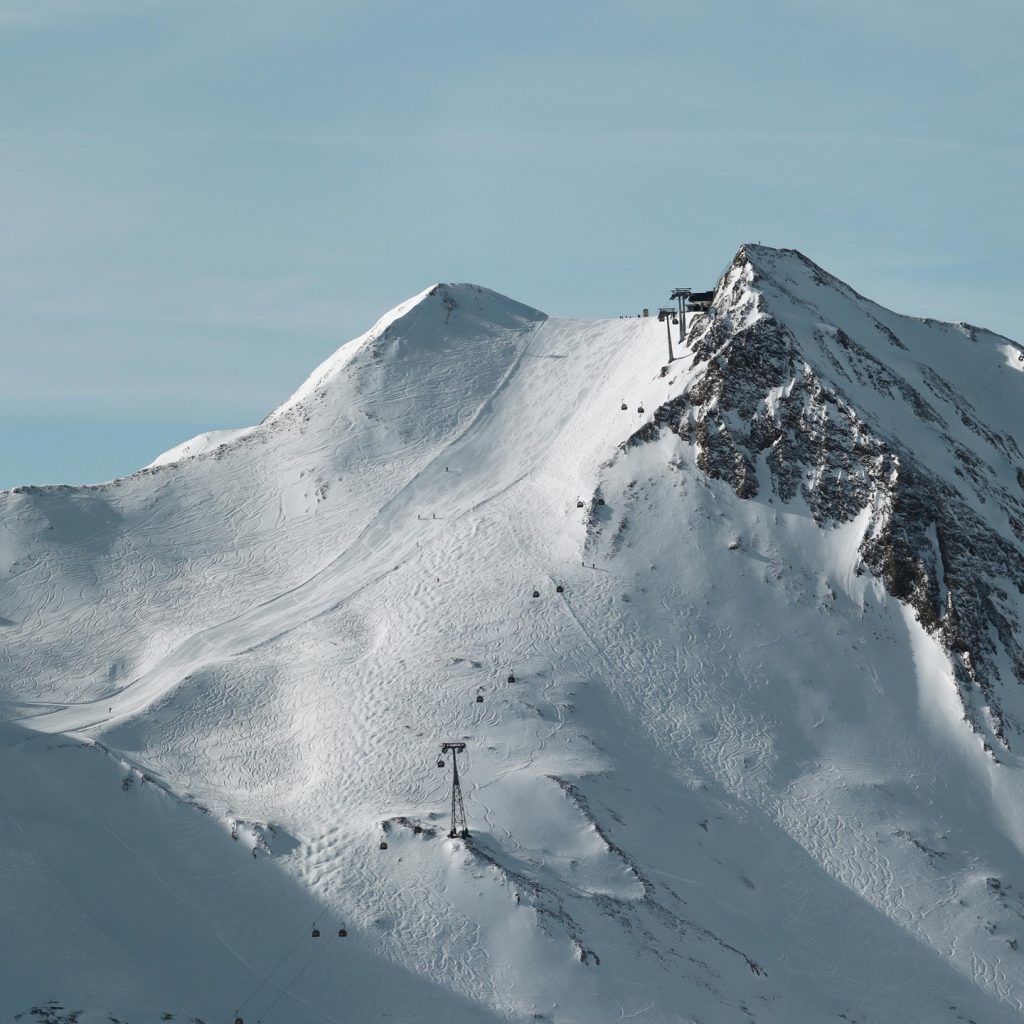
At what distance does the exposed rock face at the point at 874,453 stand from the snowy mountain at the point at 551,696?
0.85 feet

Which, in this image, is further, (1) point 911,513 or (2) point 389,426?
(2) point 389,426

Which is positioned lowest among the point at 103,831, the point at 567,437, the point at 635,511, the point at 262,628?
the point at 103,831

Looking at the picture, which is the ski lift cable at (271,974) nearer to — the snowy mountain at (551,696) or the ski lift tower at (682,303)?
the snowy mountain at (551,696)

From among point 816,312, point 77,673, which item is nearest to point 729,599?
point 816,312

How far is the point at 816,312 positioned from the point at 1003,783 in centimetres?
3983

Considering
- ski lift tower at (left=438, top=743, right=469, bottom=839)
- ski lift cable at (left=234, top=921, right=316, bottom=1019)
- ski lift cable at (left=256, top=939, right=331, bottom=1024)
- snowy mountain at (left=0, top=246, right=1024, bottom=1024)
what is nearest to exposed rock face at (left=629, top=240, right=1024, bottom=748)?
snowy mountain at (left=0, top=246, right=1024, bottom=1024)

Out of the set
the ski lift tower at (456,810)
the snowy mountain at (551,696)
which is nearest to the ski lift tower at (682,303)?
the snowy mountain at (551,696)

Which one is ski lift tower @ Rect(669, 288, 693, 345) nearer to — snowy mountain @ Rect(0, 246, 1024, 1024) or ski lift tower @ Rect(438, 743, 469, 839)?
snowy mountain @ Rect(0, 246, 1024, 1024)

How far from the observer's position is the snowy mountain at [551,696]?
6656 centimetres

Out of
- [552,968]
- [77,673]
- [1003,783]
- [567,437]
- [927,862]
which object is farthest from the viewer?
[567,437]

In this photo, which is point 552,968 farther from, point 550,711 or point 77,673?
point 77,673

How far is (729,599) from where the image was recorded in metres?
91.4

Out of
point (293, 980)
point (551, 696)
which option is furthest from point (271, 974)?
point (551, 696)

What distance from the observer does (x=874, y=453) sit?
314ft
